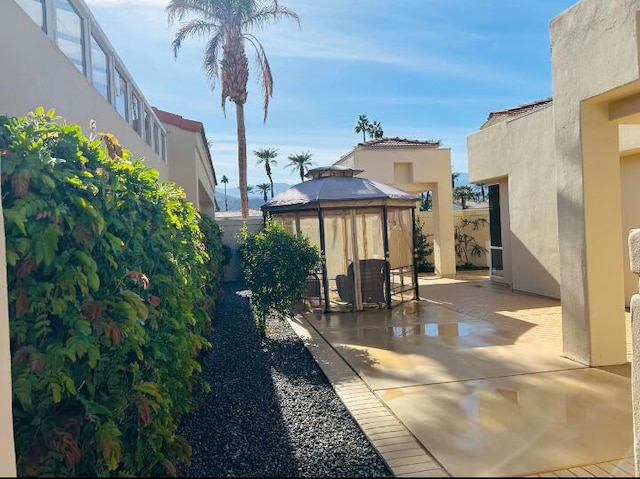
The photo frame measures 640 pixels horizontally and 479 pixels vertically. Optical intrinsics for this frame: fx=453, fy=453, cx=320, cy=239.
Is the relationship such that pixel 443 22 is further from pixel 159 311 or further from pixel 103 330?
pixel 103 330

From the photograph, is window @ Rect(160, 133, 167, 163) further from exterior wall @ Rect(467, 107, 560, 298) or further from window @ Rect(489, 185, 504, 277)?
window @ Rect(489, 185, 504, 277)

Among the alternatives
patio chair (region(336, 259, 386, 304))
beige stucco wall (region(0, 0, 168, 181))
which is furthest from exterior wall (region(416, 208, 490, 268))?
beige stucco wall (region(0, 0, 168, 181))

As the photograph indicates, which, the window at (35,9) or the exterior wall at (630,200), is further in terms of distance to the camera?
the exterior wall at (630,200)

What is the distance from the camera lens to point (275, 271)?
8273 mm

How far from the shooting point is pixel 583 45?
233 inches

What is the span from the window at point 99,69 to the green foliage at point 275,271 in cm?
357

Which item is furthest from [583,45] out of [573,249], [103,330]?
[103,330]

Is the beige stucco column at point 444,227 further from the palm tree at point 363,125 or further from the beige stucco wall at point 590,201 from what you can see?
the palm tree at point 363,125

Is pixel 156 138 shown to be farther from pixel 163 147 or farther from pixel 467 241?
pixel 467 241

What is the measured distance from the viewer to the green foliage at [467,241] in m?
21.0

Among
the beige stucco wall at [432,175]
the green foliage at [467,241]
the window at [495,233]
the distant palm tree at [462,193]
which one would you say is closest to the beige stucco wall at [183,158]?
the beige stucco wall at [432,175]

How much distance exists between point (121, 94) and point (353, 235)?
19.6 feet

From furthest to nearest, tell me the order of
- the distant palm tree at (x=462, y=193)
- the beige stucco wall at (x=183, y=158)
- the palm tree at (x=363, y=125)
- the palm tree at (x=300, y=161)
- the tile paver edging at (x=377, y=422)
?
the palm tree at (x=300, y=161), the palm tree at (x=363, y=125), the distant palm tree at (x=462, y=193), the beige stucco wall at (x=183, y=158), the tile paver edging at (x=377, y=422)

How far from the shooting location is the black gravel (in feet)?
12.3
